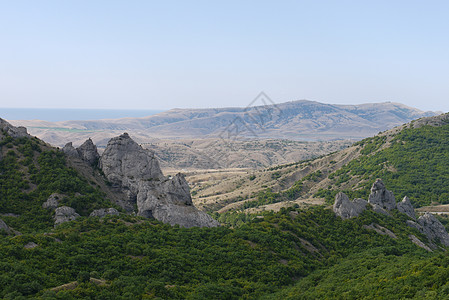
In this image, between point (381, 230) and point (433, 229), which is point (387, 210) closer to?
point (433, 229)

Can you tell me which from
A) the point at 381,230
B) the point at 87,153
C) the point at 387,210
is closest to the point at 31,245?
the point at 87,153

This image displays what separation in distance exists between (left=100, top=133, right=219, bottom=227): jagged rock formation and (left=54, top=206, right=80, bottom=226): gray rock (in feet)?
37.7

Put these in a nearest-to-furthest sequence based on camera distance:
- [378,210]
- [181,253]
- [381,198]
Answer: [181,253] < [378,210] < [381,198]

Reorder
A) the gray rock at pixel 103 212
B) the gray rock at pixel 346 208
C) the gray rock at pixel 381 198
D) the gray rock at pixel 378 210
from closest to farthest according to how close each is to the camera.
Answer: the gray rock at pixel 103 212
the gray rock at pixel 346 208
the gray rock at pixel 378 210
the gray rock at pixel 381 198

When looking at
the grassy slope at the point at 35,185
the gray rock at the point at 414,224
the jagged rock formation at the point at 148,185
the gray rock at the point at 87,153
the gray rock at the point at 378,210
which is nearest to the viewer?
the grassy slope at the point at 35,185

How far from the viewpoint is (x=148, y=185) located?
6331cm

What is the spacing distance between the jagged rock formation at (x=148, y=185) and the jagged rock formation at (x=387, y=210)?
22953mm

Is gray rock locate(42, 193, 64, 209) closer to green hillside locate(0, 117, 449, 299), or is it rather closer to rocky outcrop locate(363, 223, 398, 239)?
green hillside locate(0, 117, 449, 299)

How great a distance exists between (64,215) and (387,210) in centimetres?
6116

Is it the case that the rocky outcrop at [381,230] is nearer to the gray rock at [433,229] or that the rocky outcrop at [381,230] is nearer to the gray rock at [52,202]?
the gray rock at [433,229]

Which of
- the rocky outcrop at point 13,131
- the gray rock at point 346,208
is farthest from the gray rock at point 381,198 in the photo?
the rocky outcrop at point 13,131

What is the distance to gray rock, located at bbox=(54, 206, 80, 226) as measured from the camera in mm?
51056

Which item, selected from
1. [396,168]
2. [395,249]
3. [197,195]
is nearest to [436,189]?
[396,168]

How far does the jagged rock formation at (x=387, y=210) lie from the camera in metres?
65.1
